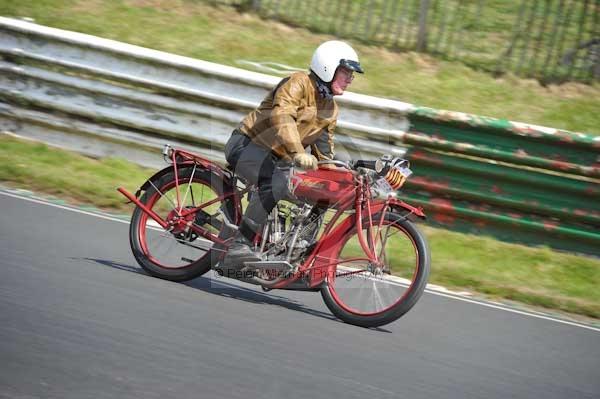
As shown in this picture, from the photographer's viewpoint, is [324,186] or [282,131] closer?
[282,131]

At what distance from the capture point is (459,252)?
8.61m

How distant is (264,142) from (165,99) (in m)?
3.43

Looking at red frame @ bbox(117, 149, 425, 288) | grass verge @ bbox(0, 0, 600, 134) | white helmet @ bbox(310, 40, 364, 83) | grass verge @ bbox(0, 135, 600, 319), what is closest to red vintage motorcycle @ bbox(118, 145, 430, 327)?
red frame @ bbox(117, 149, 425, 288)

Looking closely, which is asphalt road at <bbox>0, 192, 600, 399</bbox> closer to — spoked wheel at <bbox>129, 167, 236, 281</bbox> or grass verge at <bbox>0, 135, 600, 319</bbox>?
spoked wheel at <bbox>129, 167, 236, 281</bbox>

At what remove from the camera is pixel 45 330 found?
514 cm

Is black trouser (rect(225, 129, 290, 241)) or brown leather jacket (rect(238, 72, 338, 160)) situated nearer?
brown leather jacket (rect(238, 72, 338, 160))

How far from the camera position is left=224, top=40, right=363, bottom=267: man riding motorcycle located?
636 cm

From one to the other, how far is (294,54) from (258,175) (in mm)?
5089

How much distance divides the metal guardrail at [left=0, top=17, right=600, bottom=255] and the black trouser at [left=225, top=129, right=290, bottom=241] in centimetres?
254

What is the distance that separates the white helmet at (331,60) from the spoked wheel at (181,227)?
1.14 metres

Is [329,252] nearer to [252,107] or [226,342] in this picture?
[226,342]

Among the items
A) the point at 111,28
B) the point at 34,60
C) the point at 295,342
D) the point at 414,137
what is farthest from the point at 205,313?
the point at 111,28

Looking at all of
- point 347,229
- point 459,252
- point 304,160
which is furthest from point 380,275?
A: point 459,252

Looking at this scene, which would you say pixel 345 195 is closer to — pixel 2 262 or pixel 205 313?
pixel 205 313
